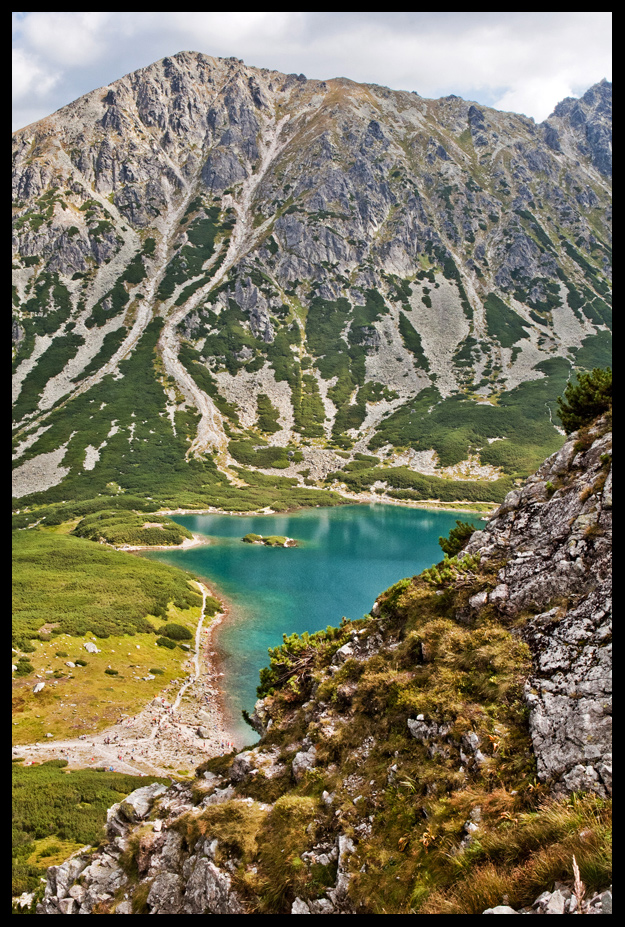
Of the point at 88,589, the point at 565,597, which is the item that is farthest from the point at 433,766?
the point at 88,589

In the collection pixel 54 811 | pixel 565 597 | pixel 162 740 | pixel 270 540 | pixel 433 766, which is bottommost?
pixel 162 740

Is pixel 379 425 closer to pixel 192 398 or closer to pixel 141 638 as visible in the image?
pixel 192 398

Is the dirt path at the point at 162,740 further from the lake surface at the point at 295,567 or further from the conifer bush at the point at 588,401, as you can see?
the conifer bush at the point at 588,401

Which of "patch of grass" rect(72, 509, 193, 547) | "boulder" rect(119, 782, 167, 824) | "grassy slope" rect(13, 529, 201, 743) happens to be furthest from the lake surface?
"boulder" rect(119, 782, 167, 824)

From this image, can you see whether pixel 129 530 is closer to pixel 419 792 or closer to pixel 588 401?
pixel 588 401

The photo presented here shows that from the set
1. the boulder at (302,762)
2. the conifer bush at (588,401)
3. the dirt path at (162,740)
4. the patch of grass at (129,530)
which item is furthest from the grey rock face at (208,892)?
the patch of grass at (129,530)

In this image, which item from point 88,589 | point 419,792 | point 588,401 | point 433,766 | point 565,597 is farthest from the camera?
point 88,589
